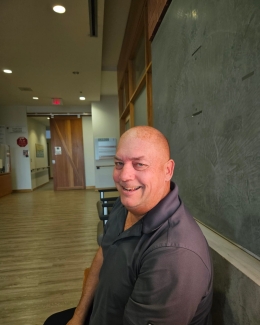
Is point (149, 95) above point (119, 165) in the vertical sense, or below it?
above

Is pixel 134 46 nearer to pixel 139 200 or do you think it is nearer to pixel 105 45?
pixel 105 45

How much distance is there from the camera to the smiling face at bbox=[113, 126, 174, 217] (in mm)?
792

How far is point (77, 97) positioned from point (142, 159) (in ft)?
21.0

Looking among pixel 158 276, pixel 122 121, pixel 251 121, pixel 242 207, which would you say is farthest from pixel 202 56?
pixel 122 121

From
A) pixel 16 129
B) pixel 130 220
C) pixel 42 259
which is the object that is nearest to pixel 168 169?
pixel 130 220

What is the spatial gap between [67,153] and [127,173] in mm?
7560

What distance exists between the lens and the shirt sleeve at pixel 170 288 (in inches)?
22.6

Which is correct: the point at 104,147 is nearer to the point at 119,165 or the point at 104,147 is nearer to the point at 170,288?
the point at 119,165

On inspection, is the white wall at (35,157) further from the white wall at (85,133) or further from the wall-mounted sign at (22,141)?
the wall-mounted sign at (22,141)

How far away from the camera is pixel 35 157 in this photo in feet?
27.5

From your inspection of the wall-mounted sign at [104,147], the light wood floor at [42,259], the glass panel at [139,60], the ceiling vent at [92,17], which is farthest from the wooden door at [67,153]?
the ceiling vent at [92,17]

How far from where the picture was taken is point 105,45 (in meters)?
3.96

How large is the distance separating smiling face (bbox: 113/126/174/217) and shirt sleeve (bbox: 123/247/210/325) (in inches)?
8.7

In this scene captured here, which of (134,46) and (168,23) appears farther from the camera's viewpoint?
(134,46)
